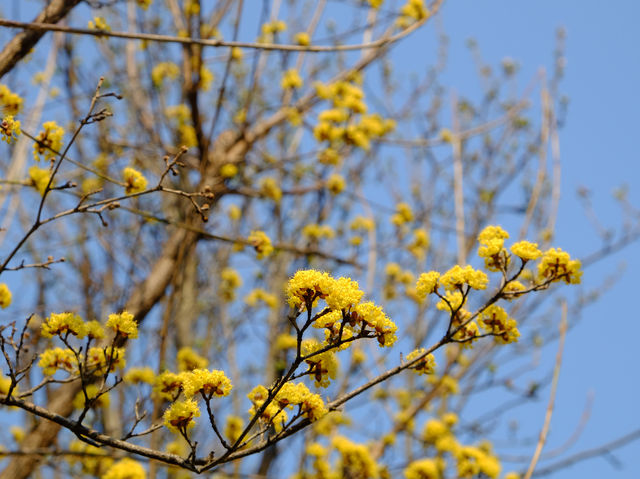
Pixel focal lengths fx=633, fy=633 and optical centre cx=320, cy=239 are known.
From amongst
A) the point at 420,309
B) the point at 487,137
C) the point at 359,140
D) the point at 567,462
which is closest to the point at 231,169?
the point at 359,140

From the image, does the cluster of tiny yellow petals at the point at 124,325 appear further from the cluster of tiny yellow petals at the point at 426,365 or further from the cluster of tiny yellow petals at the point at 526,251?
the cluster of tiny yellow petals at the point at 526,251

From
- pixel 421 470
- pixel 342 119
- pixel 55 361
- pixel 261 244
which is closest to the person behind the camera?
pixel 55 361

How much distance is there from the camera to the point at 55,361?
240cm

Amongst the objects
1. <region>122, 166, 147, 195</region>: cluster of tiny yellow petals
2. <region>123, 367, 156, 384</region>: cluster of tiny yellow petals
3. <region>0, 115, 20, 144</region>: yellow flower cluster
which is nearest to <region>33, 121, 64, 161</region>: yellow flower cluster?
<region>122, 166, 147, 195</region>: cluster of tiny yellow petals

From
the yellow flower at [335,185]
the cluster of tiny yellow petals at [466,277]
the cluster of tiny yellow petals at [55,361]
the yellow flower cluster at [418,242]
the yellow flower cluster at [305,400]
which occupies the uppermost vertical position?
the yellow flower at [335,185]

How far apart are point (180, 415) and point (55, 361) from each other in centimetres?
80

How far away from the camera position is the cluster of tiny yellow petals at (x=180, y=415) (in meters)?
1.86

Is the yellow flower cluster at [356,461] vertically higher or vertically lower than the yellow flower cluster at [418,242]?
lower

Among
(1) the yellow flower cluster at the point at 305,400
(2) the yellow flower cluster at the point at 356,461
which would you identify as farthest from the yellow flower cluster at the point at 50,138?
(2) the yellow flower cluster at the point at 356,461

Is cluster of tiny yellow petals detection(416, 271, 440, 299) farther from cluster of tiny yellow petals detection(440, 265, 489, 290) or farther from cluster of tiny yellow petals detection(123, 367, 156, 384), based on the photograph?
cluster of tiny yellow petals detection(123, 367, 156, 384)

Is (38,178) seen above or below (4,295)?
above

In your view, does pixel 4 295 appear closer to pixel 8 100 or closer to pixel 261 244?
pixel 8 100

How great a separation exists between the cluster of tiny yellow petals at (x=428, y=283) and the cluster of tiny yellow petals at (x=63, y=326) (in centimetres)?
117

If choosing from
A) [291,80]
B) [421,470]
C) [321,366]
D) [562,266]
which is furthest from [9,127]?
[291,80]
